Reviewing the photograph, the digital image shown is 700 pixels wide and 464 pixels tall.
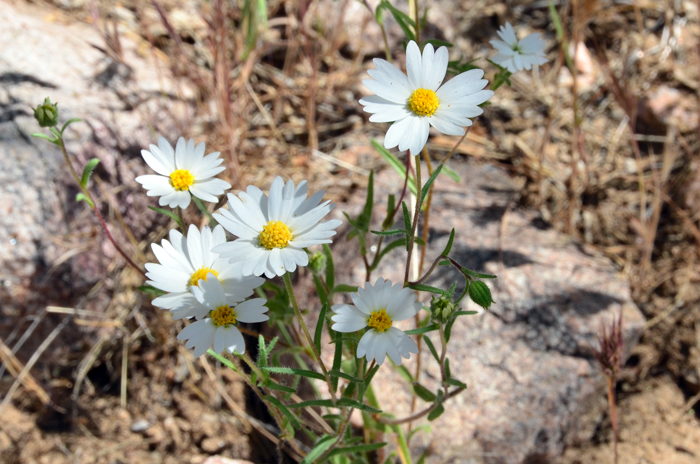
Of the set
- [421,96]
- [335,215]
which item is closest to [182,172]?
[421,96]

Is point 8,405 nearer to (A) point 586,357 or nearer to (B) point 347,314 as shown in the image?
(B) point 347,314

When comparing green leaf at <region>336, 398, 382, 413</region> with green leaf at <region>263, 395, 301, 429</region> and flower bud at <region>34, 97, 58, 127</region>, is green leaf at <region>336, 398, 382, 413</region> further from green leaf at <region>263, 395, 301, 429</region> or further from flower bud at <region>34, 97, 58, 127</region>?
flower bud at <region>34, 97, 58, 127</region>

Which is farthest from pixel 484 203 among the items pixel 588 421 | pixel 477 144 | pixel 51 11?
pixel 51 11

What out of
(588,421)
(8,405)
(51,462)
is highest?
(588,421)

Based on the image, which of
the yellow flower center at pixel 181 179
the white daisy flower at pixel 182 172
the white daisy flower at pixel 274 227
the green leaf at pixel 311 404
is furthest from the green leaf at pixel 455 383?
the yellow flower center at pixel 181 179

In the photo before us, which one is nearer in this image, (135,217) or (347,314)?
(347,314)

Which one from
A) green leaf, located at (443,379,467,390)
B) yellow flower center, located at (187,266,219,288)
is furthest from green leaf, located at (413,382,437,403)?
yellow flower center, located at (187,266,219,288)

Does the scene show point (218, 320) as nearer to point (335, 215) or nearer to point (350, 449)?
point (350, 449)
